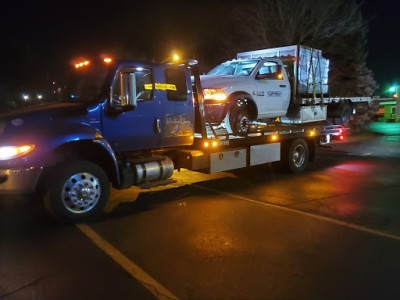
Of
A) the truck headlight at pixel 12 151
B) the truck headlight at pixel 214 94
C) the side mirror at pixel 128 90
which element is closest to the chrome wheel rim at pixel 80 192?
the truck headlight at pixel 12 151

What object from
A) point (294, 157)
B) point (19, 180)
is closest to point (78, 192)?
point (19, 180)

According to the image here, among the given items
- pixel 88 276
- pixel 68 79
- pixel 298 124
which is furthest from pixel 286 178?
pixel 88 276

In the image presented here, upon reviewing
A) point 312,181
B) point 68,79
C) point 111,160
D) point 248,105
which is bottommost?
point 312,181

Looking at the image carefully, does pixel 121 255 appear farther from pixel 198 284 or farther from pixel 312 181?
pixel 312 181

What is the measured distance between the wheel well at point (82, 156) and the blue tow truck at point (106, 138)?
0.01 meters

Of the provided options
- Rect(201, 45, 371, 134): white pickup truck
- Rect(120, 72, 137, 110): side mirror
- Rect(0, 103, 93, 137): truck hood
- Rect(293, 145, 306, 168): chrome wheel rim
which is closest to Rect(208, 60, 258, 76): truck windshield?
Rect(201, 45, 371, 134): white pickup truck

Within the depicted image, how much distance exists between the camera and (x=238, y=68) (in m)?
8.99

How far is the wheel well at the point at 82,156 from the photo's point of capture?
5.40 m

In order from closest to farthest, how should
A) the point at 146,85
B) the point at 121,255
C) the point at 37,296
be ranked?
the point at 37,296, the point at 121,255, the point at 146,85

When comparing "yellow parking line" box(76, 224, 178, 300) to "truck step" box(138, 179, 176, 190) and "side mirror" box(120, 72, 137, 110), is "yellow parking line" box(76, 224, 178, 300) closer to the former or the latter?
"truck step" box(138, 179, 176, 190)

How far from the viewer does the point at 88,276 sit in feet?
12.8

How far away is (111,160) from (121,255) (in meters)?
1.87

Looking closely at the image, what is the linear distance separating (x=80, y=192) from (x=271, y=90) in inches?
211

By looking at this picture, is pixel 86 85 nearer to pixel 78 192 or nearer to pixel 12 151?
pixel 12 151
